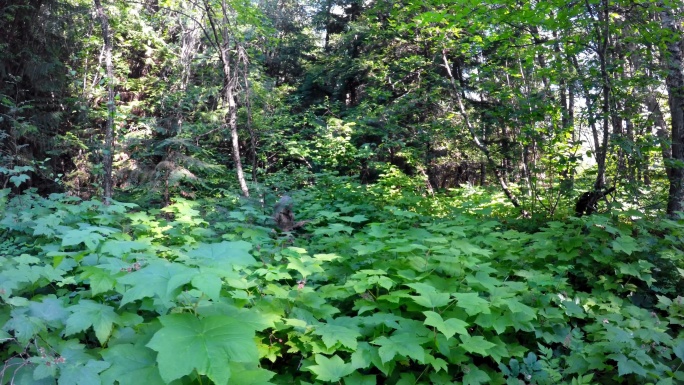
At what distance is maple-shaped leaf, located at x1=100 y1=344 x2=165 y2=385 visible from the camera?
1.43 metres

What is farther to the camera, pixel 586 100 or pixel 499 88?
pixel 499 88

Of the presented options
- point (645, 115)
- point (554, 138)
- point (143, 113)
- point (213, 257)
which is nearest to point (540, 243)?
point (554, 138)

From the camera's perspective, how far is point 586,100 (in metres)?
5.42

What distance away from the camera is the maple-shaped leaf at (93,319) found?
1792 mm

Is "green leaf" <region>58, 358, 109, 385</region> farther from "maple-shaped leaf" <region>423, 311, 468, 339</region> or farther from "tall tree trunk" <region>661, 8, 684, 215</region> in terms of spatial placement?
"tall tree trunk" <region>661, 8, 684, 215</region>

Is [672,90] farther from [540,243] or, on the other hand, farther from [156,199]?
[156,199]

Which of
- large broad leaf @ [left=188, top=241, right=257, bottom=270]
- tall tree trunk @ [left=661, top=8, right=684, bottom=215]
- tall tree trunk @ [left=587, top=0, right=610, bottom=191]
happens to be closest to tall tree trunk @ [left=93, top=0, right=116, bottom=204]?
large broad leaf @ [left=188, top=241, right=257, bottom=270]

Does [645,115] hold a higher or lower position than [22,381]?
higher

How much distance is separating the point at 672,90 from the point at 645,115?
1.46ft

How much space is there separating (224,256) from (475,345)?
1.54 meters

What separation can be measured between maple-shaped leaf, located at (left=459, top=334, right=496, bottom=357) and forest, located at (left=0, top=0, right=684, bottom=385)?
0.02 m

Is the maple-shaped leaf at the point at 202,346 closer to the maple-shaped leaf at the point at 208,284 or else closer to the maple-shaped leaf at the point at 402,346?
the maple-shaped leaf at the point at 208,284

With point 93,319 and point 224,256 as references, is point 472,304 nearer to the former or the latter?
point 224,256

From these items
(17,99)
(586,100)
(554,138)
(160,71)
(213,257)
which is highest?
(160,71)
